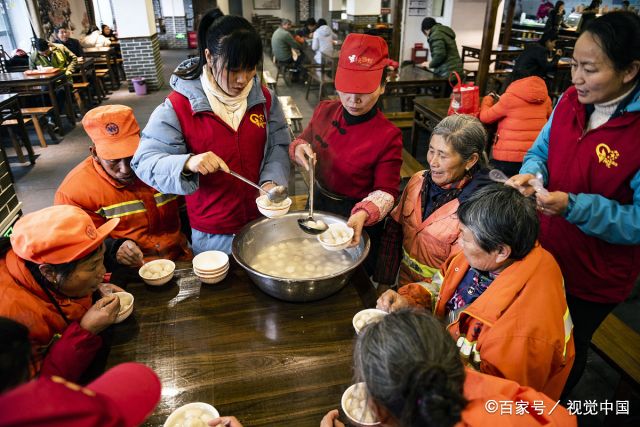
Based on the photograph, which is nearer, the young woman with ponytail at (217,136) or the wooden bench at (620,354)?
the young woman with ponytail at (217,136)

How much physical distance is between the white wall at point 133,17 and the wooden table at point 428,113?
7.92m

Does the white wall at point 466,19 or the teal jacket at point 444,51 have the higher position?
the white wall at point 466,19

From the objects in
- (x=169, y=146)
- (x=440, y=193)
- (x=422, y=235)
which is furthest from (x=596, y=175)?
(x=169, y=146)

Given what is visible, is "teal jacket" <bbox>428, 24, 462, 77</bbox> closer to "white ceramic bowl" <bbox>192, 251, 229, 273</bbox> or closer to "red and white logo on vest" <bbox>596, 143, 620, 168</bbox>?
"red and white logo on vest" <bbox>596, 143, 620, 168</bbox>

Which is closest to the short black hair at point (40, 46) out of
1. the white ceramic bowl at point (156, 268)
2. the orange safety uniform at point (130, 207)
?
the orange safety uniform at point (130, 207)

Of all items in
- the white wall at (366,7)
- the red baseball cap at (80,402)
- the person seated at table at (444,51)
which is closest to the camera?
the red baseball cap at (80,402)

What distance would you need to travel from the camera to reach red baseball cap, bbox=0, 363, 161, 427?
1.71 ft

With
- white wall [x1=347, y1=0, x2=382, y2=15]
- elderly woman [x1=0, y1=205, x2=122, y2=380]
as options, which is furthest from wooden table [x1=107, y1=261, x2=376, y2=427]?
white wall [x1=347, y1=0, x2=382, y2=15]

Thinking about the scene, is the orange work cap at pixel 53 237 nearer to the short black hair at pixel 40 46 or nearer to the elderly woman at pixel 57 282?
the elderly woman at pixel 57 282

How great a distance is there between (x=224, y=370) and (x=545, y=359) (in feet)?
3.57

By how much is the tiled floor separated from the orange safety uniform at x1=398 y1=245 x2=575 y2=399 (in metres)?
1.45

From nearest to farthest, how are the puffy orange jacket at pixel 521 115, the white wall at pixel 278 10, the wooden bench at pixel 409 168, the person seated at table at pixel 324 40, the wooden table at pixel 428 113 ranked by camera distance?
the puffy orange jacket at pixel 521 115
the wooden bench at pixel 409 168
the wooden table at pixel 428 113
the person seated at table at pixel 324 40
the white wall at pixel 278 10

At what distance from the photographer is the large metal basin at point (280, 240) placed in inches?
61.6

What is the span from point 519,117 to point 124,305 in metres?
3.81
